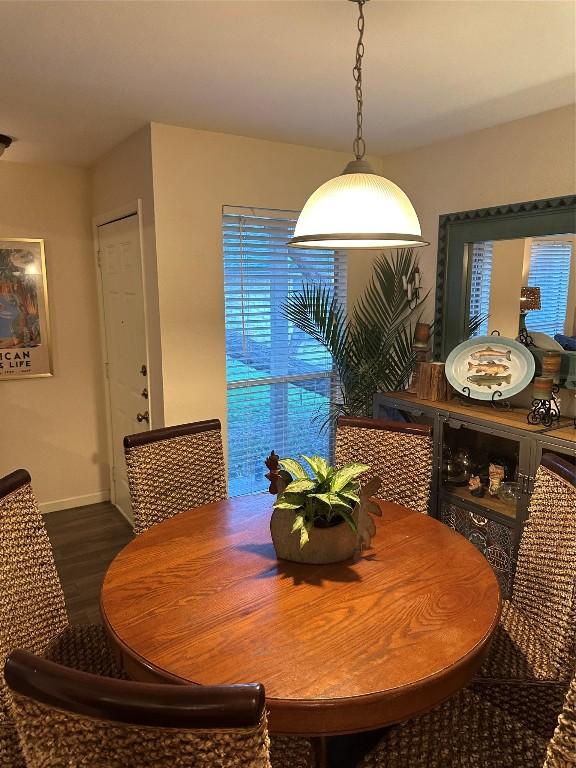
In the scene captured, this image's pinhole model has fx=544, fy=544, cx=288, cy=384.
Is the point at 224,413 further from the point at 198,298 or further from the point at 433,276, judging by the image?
the point at 433,276

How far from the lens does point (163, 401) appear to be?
296 centimetres

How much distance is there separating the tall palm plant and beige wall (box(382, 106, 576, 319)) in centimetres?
17

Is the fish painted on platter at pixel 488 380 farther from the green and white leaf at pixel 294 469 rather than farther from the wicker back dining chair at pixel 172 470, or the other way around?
the green and white leaf at pixel 294 469

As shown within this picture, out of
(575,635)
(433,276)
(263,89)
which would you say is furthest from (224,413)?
(575,635)

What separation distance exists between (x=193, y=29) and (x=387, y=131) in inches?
56.9

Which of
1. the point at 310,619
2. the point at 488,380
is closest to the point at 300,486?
the point at 310,619

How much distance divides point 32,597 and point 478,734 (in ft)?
4.01

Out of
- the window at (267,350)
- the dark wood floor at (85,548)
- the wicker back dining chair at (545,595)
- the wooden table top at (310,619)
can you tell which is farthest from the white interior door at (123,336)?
the wicker back dining chair at (545,595)

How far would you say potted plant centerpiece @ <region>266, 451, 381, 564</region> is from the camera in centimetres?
150

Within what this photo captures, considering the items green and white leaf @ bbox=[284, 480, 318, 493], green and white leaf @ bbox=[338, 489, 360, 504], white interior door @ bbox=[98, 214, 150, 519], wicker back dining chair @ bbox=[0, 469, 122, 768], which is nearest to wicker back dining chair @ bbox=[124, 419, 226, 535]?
wicker back dining chair @ bbox=[0, 469, 122, 768]

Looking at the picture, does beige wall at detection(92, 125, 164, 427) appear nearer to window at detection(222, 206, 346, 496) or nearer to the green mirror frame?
window at detection(222, 206, 346, 496)

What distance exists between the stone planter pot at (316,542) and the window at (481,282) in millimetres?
1779

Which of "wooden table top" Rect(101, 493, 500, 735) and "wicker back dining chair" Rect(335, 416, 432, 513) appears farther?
"wicker back dining chair" Rect(335, 416, 432, 513)

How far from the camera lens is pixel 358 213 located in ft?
4.59
